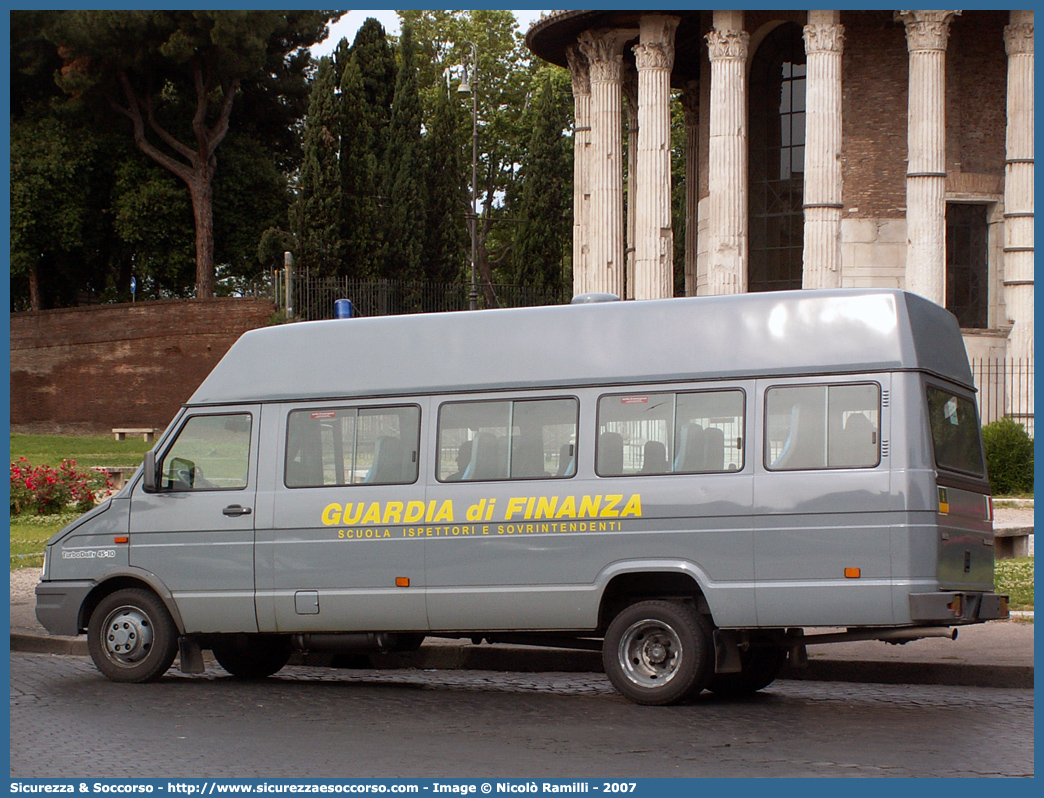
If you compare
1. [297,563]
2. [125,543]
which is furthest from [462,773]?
[125,543]

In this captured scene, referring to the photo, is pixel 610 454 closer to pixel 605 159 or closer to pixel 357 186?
pixel 605 159

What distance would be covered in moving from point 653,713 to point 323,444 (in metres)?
2.99

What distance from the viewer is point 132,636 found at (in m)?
10.4

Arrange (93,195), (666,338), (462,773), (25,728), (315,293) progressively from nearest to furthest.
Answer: (462,773)
(25,728)
(666,338)
(315,293)
(93,195)

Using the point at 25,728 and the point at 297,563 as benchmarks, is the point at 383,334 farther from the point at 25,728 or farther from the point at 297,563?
the point at 25,728

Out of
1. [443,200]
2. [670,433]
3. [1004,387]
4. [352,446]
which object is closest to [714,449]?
[670,433]

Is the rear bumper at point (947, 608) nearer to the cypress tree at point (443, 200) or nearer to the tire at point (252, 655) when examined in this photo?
the tire at point (252, 655)

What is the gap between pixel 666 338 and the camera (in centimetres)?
934

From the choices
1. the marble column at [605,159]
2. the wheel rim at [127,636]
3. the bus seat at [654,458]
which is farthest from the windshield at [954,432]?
the marble column at [605,159]

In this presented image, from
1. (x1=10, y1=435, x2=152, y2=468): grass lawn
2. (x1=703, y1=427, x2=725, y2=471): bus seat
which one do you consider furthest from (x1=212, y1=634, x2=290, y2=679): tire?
(x1=10, y1=435, x2=152, y2=468): grass lawn

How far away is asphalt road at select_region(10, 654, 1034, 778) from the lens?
7.05 meters

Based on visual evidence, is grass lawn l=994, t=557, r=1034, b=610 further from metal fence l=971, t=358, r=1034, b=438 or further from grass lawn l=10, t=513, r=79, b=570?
metal fence l=971, t=358, r=1034, b=438

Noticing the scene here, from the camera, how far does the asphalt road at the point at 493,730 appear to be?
7.05 meters

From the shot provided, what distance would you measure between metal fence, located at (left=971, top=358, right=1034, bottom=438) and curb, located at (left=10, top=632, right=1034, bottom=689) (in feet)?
76.5
